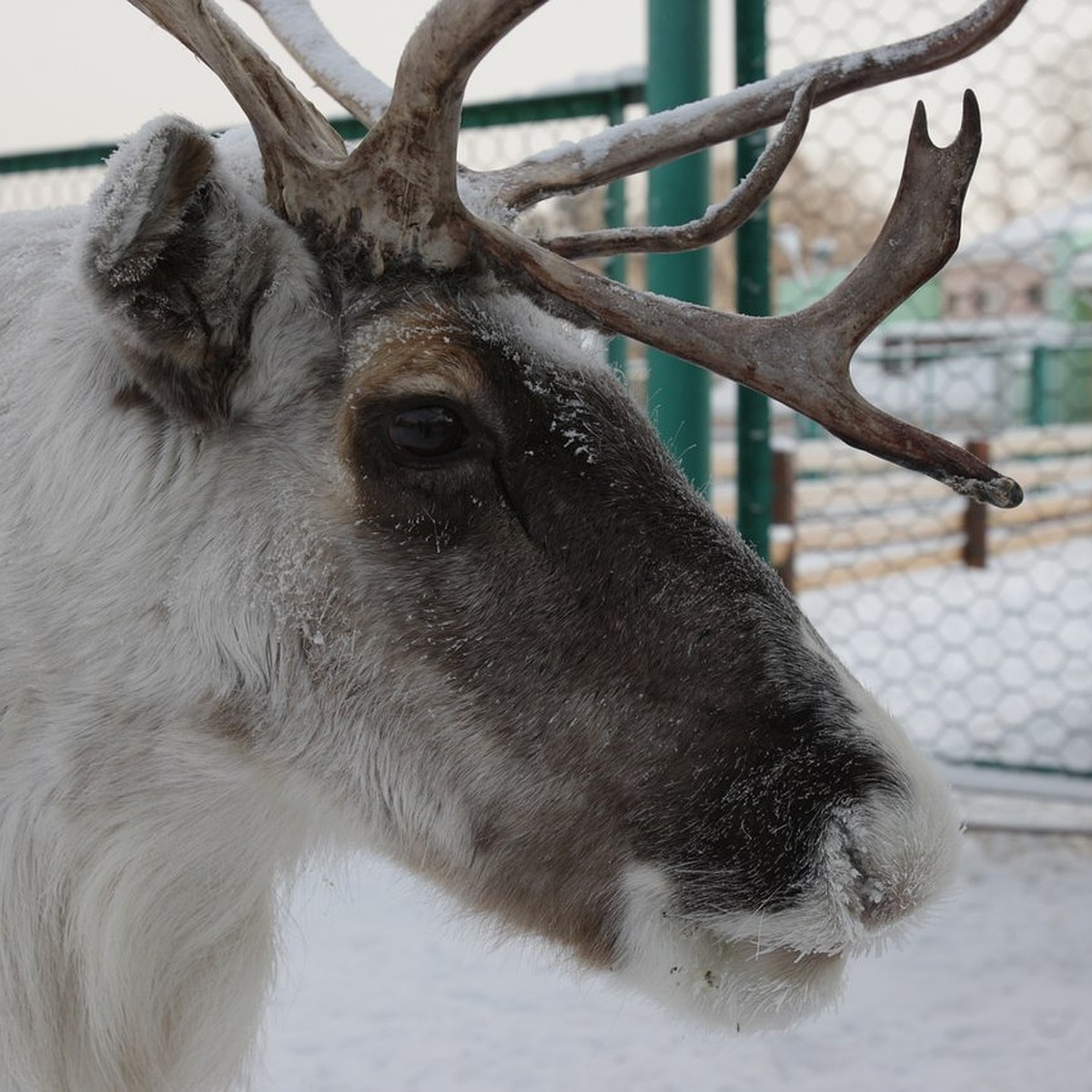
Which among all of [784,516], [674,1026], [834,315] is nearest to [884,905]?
[834,315]

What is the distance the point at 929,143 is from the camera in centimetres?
175

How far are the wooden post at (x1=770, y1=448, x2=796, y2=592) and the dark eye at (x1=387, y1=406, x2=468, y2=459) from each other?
4065 millimetres

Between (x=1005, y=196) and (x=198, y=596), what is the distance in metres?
4.87

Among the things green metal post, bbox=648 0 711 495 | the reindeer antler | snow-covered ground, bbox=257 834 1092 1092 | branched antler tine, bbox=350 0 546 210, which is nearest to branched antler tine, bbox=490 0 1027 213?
the reindeer antler

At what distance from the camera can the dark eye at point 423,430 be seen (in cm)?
178

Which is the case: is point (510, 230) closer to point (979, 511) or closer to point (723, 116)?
point (723, 116)

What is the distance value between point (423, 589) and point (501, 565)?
112 mm

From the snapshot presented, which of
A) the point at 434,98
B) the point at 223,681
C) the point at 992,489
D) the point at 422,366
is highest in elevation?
the point at 434,98

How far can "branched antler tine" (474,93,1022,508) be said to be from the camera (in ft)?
5.71

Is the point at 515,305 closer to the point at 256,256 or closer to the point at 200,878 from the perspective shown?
the point at 256,256

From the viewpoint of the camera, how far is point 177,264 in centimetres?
173

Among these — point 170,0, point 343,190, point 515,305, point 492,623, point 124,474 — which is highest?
point 170,0

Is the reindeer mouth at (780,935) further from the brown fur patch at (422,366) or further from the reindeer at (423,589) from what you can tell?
the brown fur patch at (422,366)

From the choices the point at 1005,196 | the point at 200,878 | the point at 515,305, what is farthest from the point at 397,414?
the point at 1005,196
